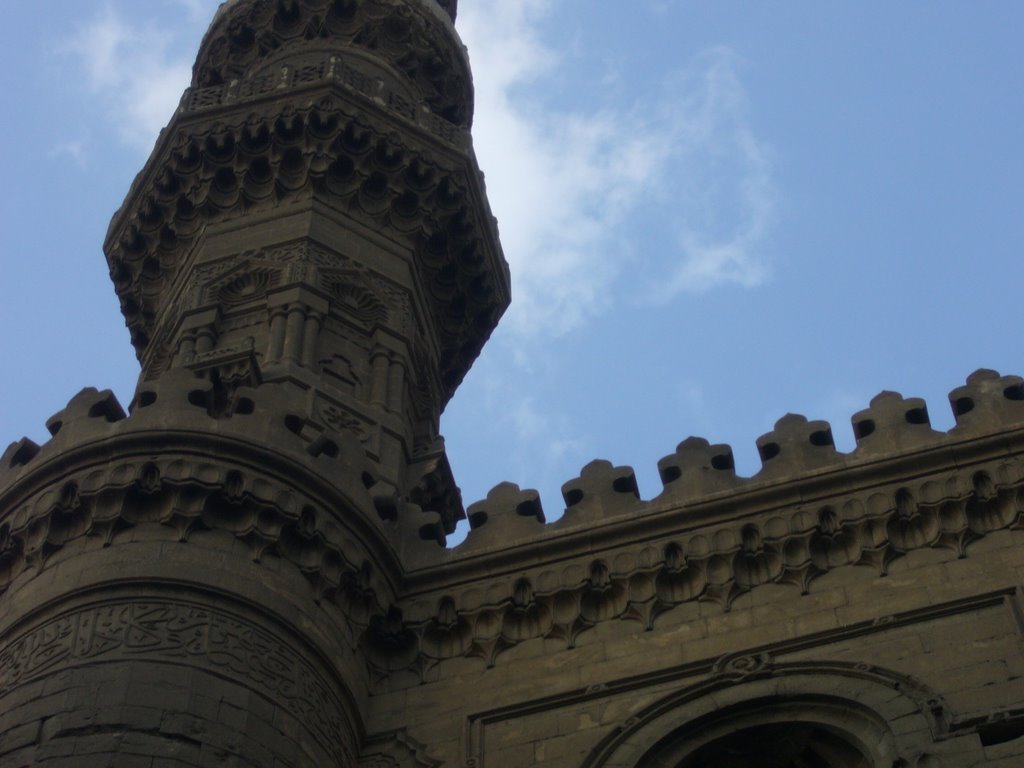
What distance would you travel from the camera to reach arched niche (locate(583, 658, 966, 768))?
42.0 feet

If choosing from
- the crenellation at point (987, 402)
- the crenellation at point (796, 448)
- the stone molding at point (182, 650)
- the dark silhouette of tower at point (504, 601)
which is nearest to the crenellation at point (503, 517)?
the dark silhouette of tower at point (504, 601)

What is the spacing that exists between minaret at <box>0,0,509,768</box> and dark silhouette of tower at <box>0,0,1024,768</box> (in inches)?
1.2

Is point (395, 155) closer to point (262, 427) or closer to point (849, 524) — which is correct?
point (262, 427)

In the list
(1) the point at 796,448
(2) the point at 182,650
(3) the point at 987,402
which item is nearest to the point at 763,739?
(1) the point at 796,448

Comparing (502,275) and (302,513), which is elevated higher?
(502,275)

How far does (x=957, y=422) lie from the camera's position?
1466cm

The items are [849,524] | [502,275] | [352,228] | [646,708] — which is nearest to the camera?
[646,708]

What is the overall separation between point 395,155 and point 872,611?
31.1 feet

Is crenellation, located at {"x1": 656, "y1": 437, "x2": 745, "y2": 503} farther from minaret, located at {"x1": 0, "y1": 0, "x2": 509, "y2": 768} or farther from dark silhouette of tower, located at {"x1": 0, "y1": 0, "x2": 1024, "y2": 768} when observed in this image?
minaret, located at {"x1": 0, "y1": 0, "x2": 509, "y2": 768}

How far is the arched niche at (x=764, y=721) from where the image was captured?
12.8 metres

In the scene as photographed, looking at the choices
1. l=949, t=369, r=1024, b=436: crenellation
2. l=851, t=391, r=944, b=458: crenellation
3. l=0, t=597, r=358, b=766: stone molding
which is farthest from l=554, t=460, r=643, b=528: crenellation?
l=0, t=597, r=358, b=766: stone molding

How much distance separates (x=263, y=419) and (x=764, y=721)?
167 inches

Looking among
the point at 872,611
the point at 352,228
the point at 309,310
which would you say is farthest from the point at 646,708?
the point at 352,228

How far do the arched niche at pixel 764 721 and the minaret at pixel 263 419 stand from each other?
79.3 inches
